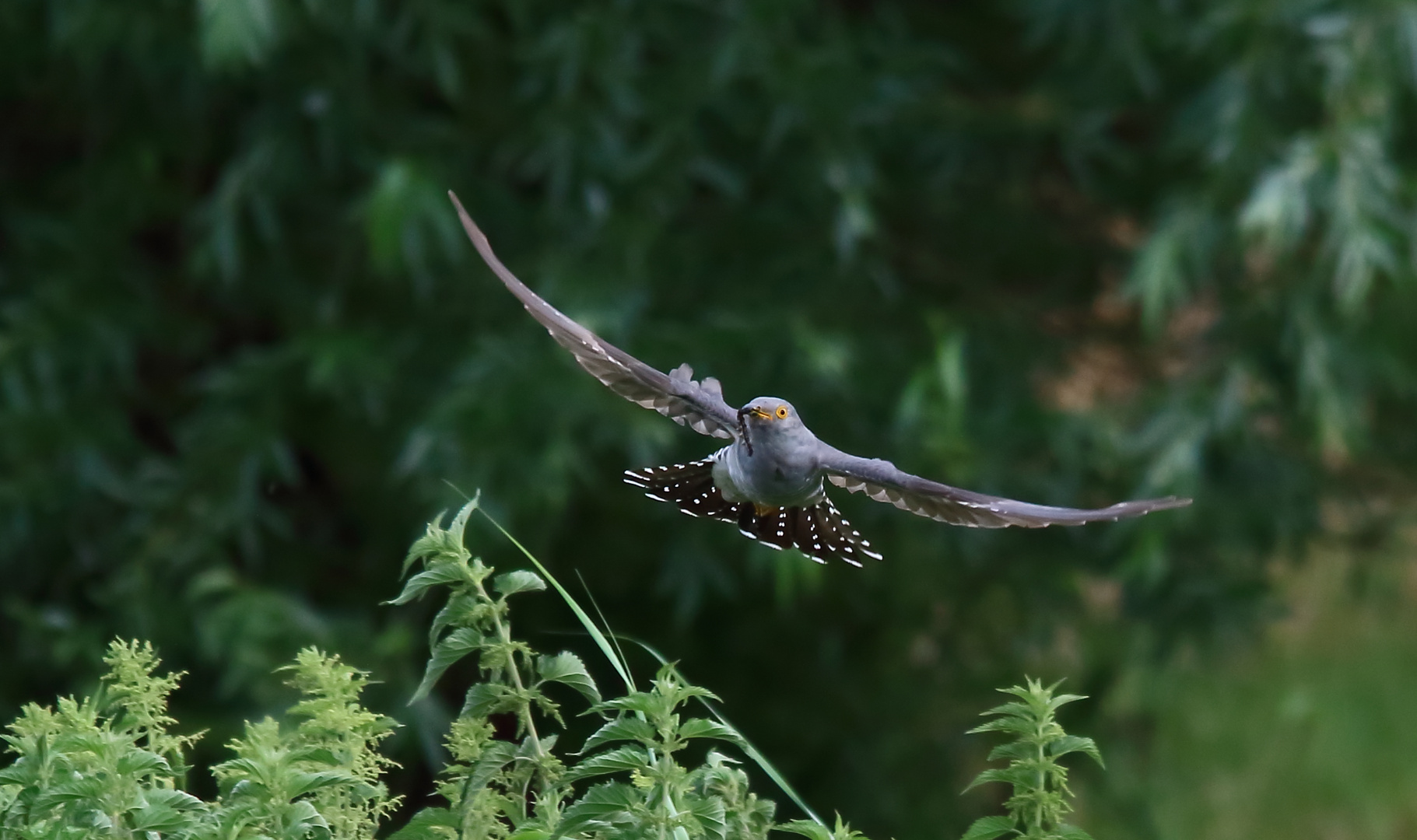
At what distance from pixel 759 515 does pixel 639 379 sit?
1.15 ft

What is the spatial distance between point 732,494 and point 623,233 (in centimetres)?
266

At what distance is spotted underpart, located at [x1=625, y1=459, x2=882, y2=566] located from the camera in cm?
329

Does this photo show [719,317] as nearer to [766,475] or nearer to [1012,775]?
[766,475]

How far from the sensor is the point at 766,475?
2.97 metres

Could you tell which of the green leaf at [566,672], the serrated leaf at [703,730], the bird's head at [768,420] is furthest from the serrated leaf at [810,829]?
the bird's head at [768,420]

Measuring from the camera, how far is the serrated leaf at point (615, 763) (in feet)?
6.73

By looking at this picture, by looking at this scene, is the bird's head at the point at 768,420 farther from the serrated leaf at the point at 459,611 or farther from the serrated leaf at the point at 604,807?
the serrated leaf at the point at 604,807

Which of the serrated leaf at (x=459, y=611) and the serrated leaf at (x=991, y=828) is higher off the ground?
the serrated leaf at (x=459, y=611)

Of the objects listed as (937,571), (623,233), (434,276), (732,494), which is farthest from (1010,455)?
(732,494)

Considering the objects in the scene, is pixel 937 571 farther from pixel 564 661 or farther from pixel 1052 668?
pixel 564 661

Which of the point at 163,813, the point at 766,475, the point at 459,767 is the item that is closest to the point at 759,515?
the point at 766,475

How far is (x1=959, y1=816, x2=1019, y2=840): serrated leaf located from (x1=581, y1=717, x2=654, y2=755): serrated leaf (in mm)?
430

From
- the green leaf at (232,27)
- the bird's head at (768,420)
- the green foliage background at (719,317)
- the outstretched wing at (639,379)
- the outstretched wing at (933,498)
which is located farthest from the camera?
the green foliage background at (719,317)

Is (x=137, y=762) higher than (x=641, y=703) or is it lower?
lower
